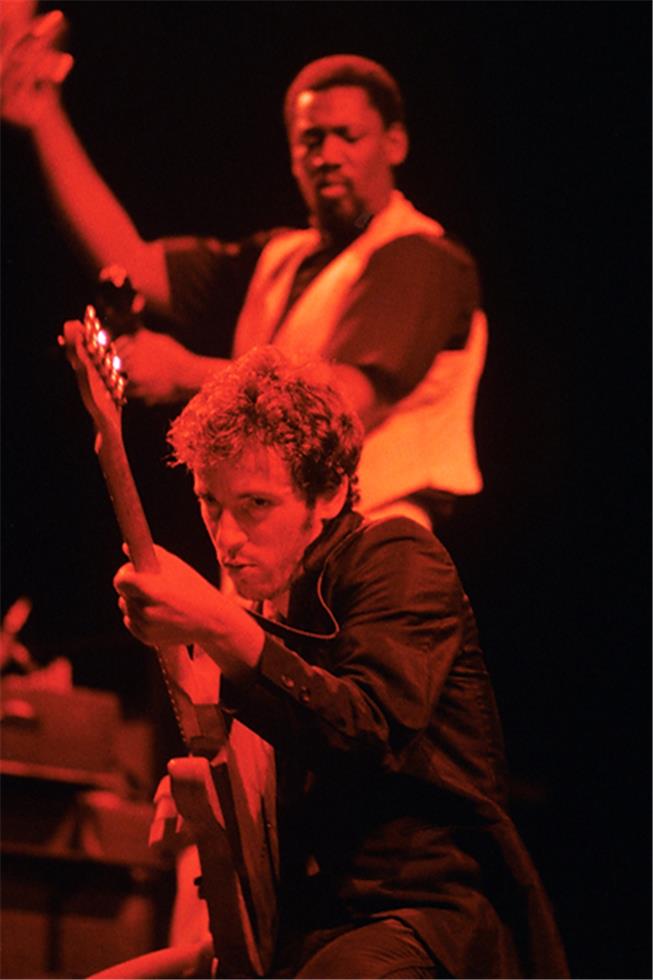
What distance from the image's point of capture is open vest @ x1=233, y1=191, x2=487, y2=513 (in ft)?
9.25

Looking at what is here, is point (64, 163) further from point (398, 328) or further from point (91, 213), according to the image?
point (398, 328)

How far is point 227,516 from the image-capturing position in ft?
7.07

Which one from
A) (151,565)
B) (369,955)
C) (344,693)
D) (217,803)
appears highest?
(151,565)

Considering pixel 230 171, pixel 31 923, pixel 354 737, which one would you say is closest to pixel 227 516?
pixel 354 737

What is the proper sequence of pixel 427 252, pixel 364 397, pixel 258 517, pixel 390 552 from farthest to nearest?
pixel 427 252, pixel 364 397, pixel 258 517, pixel 390 552

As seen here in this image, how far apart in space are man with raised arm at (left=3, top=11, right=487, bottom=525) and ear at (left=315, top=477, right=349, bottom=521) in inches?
21.9

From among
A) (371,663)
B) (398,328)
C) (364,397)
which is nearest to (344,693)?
(371,663)

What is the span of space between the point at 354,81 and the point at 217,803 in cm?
165

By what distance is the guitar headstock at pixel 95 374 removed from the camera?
187 cm

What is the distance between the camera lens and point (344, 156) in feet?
9.72

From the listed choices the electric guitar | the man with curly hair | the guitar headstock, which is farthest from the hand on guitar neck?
the guitar headstock

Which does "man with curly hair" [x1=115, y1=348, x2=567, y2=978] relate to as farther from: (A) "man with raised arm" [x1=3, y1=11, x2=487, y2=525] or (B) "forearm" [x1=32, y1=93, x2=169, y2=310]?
(B) "forearm" [x1=32, y1=93, x2=169, y2=310]

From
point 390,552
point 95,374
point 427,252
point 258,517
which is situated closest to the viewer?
point 95,374

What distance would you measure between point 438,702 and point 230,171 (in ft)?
4.80
